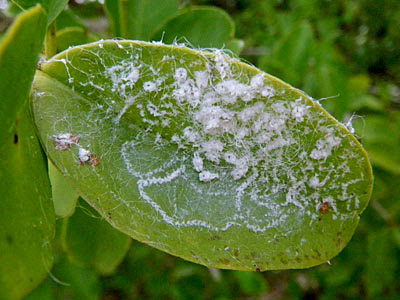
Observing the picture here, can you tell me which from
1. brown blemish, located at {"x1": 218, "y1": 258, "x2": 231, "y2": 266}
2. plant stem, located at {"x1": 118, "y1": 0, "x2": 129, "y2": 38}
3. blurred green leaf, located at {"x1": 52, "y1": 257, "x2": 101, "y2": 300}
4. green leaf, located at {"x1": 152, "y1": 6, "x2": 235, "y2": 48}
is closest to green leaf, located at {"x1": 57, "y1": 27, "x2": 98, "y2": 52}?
plant stem, located at {"x1": 118, "y1": 0, "x2": 129, "y2": 38}

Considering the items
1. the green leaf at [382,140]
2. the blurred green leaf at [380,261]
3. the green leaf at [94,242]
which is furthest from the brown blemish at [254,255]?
the blurred green leaf at [380,261]

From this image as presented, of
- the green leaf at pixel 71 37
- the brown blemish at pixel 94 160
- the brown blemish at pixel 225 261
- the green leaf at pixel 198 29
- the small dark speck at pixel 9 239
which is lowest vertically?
the brown blemish at pixel 225 261

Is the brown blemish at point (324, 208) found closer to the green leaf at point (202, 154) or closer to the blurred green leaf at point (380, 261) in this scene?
the green leaf at point (202, 154)

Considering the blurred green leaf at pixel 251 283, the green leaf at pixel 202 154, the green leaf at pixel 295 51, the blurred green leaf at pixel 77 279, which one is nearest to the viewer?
the green leaf at pixel 202 154

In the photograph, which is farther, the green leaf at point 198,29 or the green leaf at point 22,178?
the green leaf at point 198,29

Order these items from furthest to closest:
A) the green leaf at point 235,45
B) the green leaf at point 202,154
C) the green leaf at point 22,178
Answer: the green leaf at point 235,45
the green leaf at point 202,154
the green leaf at point 22,178

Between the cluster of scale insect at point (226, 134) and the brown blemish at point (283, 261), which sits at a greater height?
the cluster of scale insect at point (226, 134)
